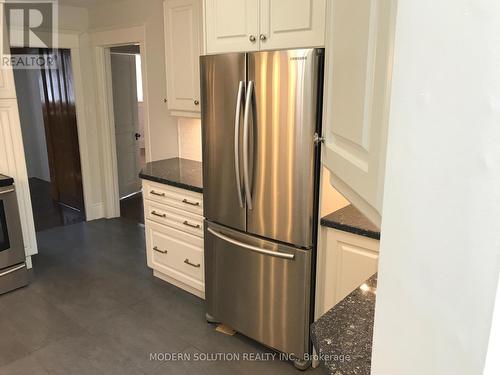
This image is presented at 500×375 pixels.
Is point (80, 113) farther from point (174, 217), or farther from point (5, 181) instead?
point (174, 217)

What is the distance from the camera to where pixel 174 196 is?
3.00 metres

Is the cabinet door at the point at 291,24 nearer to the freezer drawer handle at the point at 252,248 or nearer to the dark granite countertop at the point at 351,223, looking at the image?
the dark granite countertop at the point at 351,223

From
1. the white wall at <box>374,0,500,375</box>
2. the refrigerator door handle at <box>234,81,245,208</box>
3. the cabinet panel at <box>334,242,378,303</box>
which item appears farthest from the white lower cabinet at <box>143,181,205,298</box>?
the white wall at <box>374,0,500,375</box>

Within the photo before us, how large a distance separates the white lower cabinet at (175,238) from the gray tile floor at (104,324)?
0.56 feet

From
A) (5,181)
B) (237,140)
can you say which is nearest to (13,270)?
(5,181)

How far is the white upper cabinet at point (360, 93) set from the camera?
622 mm

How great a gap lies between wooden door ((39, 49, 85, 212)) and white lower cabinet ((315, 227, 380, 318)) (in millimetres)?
3583

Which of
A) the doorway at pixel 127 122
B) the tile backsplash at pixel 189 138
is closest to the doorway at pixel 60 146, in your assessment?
the doorway at pixel 127 122

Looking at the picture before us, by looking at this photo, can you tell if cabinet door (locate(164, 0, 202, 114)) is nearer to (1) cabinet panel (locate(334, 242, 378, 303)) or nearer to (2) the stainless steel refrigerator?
(2) the stainless steel refrigerator

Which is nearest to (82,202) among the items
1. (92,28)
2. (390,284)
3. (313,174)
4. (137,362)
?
(92,28)

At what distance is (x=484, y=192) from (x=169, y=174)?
2926 mm

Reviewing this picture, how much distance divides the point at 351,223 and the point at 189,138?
2144mm

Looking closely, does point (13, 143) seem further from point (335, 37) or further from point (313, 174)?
point (335, 37)

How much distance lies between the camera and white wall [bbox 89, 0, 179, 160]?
3.78m
